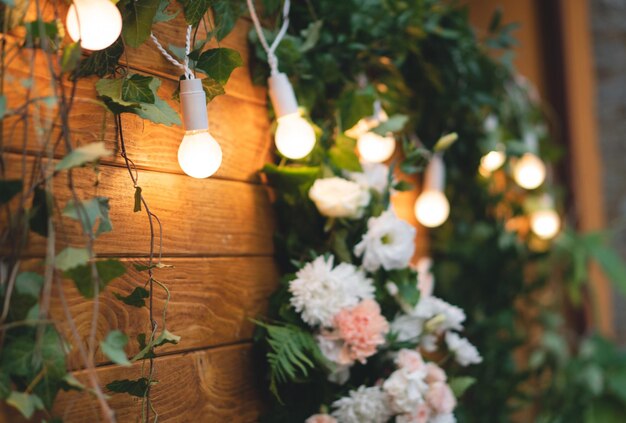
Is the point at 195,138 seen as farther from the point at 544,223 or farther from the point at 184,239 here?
the point at 544,223

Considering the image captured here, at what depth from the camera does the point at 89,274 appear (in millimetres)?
874

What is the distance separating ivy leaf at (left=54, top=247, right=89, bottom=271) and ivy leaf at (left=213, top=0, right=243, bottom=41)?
0.49m

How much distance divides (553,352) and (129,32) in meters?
1.81

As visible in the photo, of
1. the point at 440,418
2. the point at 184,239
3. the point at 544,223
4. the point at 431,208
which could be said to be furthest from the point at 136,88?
the point at 544,223

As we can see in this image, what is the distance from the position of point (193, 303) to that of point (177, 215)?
16 centimetres

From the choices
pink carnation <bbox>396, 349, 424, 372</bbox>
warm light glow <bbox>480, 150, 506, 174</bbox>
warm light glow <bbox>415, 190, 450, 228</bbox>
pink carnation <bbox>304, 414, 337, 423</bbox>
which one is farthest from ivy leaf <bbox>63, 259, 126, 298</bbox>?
warm light glow <bbox>480, 150, 506, 174</bbox>

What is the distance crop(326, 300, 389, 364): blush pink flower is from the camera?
1170mm

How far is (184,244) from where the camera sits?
111 centimetres

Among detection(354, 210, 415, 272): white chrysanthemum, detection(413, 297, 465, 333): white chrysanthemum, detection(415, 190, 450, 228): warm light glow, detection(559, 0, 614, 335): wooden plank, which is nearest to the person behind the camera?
detection(354, 210, 415, 272): white chrysanthemum

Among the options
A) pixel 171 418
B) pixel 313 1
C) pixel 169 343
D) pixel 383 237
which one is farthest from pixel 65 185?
pixel 313 1

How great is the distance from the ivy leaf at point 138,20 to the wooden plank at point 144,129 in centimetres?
10

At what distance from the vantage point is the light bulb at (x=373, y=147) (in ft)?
4.99

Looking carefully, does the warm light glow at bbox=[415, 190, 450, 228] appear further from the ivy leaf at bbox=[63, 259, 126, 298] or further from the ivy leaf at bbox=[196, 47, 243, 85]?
the ivy leaf at bbox=[63, 259, 126, 298]

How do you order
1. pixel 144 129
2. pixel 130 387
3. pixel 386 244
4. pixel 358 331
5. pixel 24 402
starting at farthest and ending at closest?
pixel 386 244 → pixel 358 331 → pixel 144 129 → pixel 130 387 → pixel 24 402
